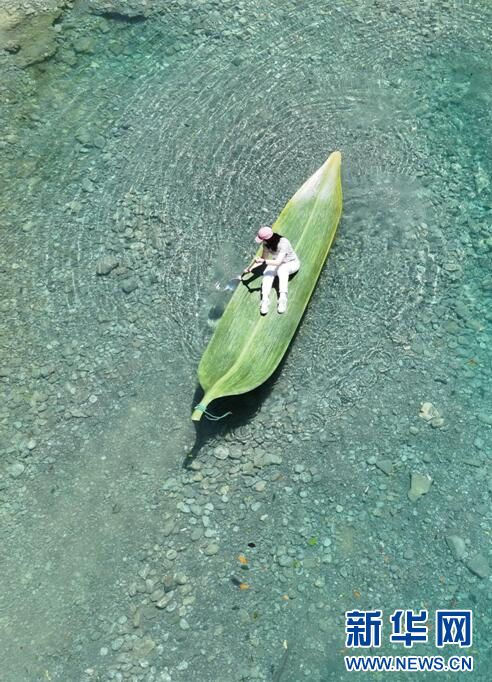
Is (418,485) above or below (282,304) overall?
below

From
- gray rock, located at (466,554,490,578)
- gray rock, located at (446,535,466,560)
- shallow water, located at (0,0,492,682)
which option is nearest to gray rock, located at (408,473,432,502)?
shallow water, located at (0,0,492,682)

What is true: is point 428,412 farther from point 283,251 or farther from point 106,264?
point 106,264

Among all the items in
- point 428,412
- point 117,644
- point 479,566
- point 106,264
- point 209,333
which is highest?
point 106,264

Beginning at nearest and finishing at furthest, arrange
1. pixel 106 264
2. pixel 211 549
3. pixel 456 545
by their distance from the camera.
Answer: pixel 456 545
pixel 211 549
pixel 106 264

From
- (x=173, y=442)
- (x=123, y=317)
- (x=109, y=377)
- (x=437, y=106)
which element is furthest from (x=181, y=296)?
(x=437, y=106)

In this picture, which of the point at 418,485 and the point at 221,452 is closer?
the point at 418,485

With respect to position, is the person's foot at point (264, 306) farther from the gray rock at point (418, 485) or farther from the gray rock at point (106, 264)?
the gray rock at point (418, 485)

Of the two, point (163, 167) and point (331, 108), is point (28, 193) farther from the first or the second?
point (331, 108)

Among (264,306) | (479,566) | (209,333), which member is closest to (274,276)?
(264,306)
